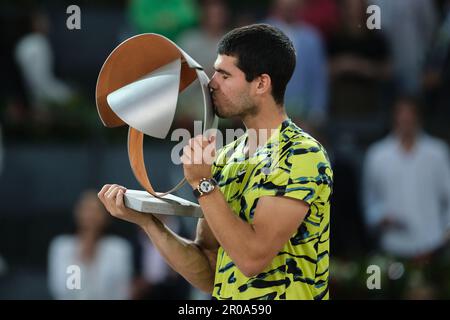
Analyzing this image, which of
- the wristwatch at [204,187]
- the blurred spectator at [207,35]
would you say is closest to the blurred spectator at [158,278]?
the blurred spectator at [207,35]

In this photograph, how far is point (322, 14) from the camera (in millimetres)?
8328

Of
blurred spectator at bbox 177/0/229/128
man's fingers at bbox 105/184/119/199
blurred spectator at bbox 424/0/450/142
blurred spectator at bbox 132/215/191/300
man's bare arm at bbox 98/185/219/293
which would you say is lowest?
blurred spectator at bbox 132/215/191/300

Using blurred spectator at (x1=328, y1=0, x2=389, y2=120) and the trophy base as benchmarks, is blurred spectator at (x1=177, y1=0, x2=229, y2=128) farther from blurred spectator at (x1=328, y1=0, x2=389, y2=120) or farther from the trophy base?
the trophy base

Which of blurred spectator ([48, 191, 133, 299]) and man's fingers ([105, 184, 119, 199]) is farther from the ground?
man's fingers ([105, 184, 119, 199])

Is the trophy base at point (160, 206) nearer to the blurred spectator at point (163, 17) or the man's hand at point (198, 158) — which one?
the man's hand at point (198, 158)

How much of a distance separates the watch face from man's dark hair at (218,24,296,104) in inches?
17.1

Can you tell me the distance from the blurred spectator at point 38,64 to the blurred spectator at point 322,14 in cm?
207

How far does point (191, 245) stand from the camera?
→ 12.9 feet

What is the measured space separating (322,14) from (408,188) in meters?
1.75

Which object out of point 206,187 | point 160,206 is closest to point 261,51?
point 206,187

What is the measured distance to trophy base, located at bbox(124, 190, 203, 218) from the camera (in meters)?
3.61

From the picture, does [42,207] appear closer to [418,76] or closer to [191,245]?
[418,76]

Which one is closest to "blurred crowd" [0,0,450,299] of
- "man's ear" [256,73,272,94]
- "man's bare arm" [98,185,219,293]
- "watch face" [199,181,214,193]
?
"man's bare arm" [98,185,219,293]

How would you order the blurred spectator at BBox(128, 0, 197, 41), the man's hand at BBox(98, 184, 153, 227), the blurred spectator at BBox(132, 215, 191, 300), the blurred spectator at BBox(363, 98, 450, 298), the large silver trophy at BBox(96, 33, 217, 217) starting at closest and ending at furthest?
1. the large silver trophy at BBox(96, 33, 217, 217)
2. the man's hand at BBox(98, 184, 153, 227)
3. the blurred spectator at BBox(132, 215, 191, 300)
4. the blurred spectator at BBox(363, 98, 450, 298)
5. the blurred spectator at BBox(128, 0, 197, 41)
